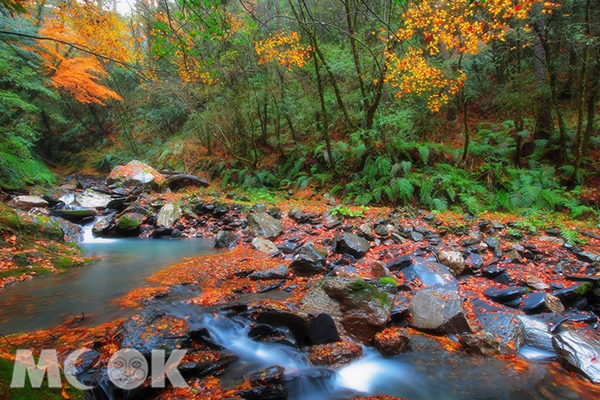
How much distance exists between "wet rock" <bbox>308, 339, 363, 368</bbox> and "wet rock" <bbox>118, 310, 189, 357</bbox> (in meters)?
1.38

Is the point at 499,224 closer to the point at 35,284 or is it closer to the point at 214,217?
the point at 214,217

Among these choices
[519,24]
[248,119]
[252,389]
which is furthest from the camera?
[248,119]

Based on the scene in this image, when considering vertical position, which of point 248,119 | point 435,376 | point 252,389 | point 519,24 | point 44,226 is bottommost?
point 435,376

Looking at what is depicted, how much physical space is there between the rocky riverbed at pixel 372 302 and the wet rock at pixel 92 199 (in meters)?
6.08

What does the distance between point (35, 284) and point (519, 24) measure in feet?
44.8

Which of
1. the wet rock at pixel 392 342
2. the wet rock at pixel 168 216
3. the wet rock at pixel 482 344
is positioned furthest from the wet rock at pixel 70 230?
the wet rock at pixel 482 344

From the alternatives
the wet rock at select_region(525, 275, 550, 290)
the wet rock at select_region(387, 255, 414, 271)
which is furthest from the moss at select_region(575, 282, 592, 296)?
the wet rock at select_region(387, 255, 414, 271)

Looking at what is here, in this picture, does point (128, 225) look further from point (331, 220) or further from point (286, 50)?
point (286, 50)

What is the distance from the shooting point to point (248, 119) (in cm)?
1543

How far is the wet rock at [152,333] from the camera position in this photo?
300 cm

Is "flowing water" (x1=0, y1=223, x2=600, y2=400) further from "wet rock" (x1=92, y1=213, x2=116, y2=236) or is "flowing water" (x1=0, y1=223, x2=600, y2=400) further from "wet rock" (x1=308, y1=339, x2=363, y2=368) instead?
"wet rock" (x1=92, y1=213, x2=116, y2=236)

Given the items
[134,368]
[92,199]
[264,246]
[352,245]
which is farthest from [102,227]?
[134,368]

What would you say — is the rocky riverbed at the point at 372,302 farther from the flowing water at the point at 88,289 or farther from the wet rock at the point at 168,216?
the wet rock at the point at 168,216

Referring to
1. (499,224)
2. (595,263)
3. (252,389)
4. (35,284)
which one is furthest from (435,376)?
(35,284)
